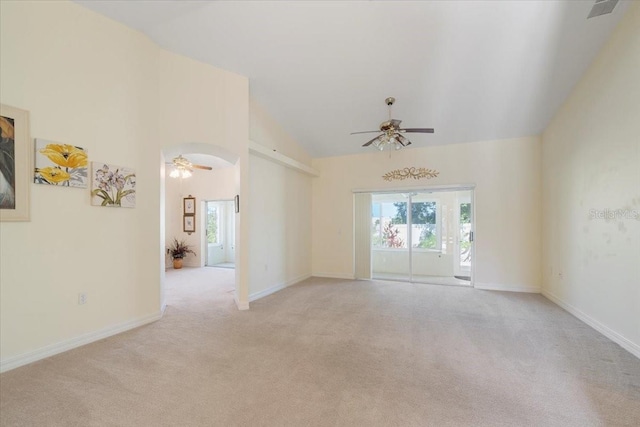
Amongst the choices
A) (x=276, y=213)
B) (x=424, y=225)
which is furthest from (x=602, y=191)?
Result: (x=276, y=213)

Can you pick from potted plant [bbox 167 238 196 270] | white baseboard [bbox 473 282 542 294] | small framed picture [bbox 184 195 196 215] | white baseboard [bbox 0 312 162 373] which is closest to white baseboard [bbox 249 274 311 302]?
white baseboard [bbox 0 312 162 373]

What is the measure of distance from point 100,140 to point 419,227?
6.28 m

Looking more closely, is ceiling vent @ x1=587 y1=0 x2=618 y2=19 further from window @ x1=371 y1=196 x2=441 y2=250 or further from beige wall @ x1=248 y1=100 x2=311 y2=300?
beige wall @ x1=248 y1=100 x2=311 y2=300

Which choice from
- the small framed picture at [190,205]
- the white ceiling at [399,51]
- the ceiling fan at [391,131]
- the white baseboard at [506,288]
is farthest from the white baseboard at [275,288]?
the small framed picture at [190,205]

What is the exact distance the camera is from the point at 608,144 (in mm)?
3275

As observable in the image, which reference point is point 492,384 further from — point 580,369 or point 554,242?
point 554,242

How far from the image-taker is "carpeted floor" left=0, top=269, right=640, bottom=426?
188 cm

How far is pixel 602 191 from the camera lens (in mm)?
3369

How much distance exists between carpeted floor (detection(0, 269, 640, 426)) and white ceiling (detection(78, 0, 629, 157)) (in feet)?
11.4

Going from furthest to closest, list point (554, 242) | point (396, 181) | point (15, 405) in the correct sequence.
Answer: point (396, 181)
point (554, 242)
point (15, 405)

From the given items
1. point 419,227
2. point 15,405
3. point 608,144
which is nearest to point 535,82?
point 608,144

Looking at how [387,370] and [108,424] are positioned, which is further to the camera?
[387,370]

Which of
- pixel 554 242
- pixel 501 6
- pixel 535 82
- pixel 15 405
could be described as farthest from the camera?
pixel 554 242

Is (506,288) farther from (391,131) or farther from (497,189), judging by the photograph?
(391,131)
